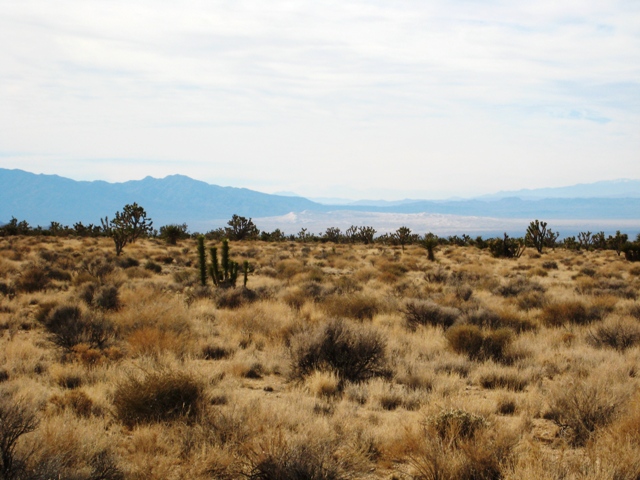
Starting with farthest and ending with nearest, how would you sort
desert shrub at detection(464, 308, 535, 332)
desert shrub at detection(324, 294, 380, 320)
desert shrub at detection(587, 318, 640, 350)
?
desert shrub at detection(324, 294, 380, 320) < desert shrub at detection(464, 308, 535, 332) < desert shrub at detection(587, 318, 640, 350)

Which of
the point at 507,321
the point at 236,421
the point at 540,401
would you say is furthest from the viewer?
the point at 507,321

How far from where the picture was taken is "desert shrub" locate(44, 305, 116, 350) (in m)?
9.41

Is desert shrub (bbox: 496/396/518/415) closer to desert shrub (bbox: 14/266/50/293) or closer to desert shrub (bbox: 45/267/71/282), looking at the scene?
desert shrub (bbox: 14/266/50/293)

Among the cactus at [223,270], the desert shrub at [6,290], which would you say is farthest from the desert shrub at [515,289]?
the desert shrub at [6,290]

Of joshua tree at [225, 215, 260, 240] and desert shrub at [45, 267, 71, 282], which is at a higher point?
joshua tree at [225, 215, 260, 240]

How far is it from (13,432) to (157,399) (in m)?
1.86

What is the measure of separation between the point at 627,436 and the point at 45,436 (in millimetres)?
5269

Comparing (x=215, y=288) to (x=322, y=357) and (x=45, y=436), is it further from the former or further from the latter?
(x=45, y=436)

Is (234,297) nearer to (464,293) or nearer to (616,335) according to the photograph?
(464,293)

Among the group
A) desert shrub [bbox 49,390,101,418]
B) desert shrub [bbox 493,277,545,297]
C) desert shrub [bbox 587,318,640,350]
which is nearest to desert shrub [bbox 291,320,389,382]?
desert shrub [bbox 49,390,101,418]

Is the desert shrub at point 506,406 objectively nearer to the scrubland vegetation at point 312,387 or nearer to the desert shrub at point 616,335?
the scrubland vegetation at point 312,387

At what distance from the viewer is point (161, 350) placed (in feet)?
30.1

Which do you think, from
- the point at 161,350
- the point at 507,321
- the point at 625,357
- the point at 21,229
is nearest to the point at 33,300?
the point at 161,350

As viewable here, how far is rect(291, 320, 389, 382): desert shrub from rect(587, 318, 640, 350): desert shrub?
15.0 ft
